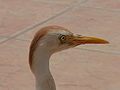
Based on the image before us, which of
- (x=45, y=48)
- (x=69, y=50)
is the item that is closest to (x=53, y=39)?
(x=45, y=48)

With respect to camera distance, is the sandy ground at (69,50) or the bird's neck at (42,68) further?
the sandy ground at (69,50)

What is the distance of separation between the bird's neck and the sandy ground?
1089 millimetres

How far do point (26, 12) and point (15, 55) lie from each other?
1189 millimetres

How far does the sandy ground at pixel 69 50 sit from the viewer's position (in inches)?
159

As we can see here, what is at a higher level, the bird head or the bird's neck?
the bird head

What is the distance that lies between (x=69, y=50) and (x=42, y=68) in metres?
1.76

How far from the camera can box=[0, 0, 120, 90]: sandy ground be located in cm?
405

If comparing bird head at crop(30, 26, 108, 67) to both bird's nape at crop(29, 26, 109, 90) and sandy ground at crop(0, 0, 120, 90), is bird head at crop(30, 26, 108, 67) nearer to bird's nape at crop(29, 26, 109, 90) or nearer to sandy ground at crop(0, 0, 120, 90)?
bird's nape at crop(29, 26, 109, 90)

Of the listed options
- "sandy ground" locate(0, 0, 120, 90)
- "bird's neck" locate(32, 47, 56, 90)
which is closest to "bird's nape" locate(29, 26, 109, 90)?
"bird's neck" locate(32, 47, 56, 90)

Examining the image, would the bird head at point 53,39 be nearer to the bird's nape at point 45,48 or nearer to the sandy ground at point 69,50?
the bird's nape at point 45,48

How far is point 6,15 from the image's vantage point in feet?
17.9

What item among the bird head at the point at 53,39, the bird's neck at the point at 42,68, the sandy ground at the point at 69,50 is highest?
the bird head at the point at 53,39

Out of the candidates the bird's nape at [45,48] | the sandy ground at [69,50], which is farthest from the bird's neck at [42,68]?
the sandy ground at [69,50]

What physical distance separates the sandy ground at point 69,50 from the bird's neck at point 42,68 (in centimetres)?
109
